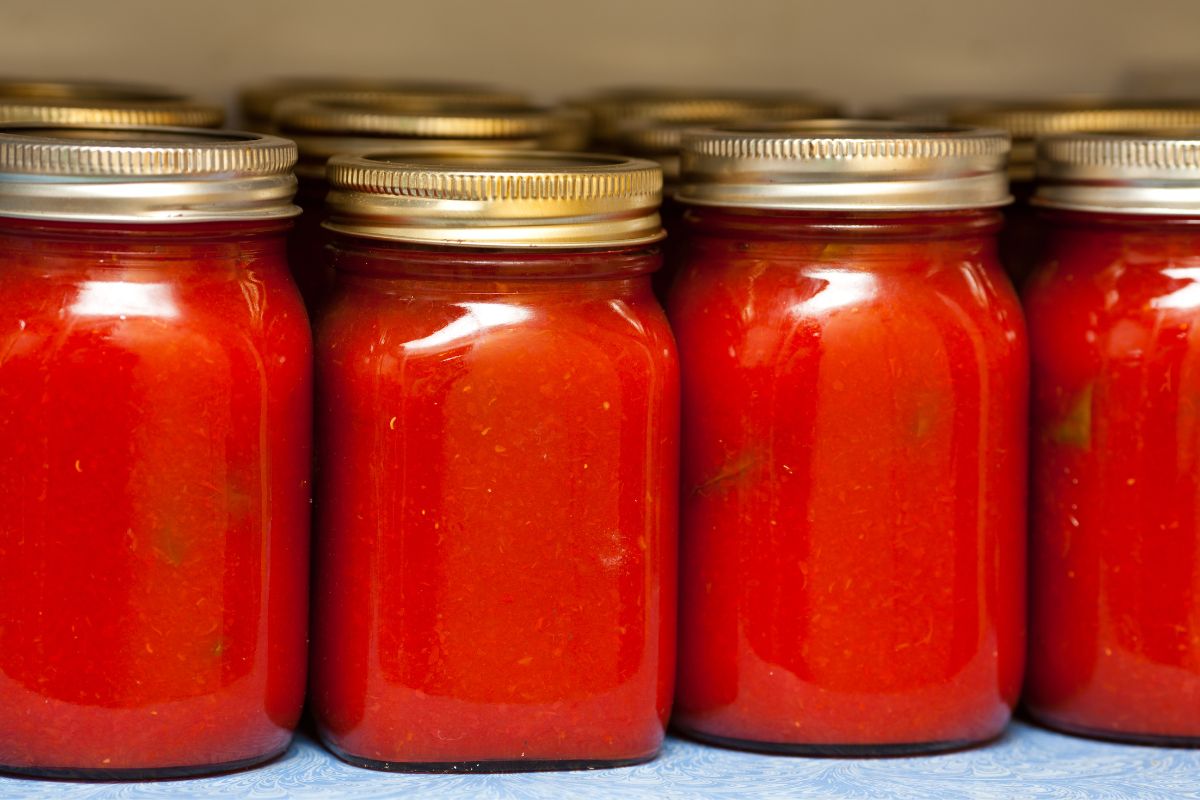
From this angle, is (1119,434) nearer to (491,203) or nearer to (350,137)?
(491,203)

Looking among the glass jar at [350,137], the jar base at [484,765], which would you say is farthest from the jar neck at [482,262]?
the jar base at [484,765]

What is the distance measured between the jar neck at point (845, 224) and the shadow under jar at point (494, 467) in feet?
0.16

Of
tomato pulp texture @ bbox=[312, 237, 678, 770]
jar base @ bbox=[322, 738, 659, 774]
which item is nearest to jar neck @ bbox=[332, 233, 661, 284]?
tomato pulp texture @ bbox=[312, 237, 678, 770]

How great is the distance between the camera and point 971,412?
3.27 feet

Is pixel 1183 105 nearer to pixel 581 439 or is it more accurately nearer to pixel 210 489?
pixel 581 439

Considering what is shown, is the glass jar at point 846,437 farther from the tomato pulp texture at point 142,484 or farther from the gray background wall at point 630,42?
the gray background wall at point 630,42

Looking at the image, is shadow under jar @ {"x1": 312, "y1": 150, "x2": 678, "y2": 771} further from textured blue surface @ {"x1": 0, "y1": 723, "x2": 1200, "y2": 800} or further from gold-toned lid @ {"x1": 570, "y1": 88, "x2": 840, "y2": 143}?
gold-toned lid @ {"x1": 570, "y1": 88, "x2": 840, "y2": 143}

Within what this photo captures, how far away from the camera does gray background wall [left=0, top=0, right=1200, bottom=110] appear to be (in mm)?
1322

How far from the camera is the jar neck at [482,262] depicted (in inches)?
36.5

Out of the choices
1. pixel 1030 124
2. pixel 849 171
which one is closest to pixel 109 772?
pixel 849 171

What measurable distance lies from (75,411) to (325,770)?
242 millimetres

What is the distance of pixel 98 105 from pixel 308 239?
Result: 154 millimetres

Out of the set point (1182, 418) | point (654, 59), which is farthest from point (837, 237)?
point (654, 59)

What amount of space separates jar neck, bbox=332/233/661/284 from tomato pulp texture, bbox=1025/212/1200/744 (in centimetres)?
27
